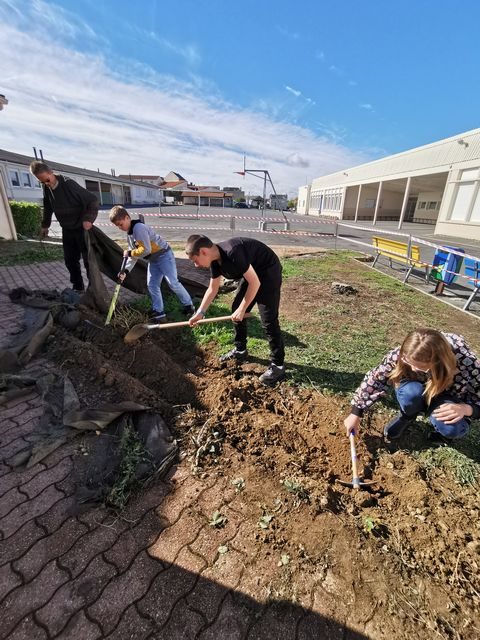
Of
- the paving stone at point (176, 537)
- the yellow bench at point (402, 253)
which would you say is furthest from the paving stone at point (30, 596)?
the yellow bench at point (402, 253)

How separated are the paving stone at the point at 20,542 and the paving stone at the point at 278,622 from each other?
1161mm

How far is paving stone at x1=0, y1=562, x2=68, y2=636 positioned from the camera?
1.36 m

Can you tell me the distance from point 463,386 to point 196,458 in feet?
6.03

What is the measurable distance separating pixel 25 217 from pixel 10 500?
510 inches

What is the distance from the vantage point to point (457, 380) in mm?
2150

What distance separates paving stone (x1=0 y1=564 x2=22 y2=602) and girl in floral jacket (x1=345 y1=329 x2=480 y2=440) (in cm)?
200

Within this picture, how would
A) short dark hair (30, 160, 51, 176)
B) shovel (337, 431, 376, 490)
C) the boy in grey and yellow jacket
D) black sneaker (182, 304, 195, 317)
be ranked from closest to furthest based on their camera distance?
shovel (337, 431, 376, 490) → the boy in grey and yellow jacket → short dark hair (30, 160, 51, 176) → black sneaker (182, 304, 195, 317)

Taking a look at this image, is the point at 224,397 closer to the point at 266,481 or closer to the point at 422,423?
the point at 266,481

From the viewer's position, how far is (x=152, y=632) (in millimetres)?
1327

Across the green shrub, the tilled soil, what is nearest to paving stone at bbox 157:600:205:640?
the tilled soil

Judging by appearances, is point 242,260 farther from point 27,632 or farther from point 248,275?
point 27,632

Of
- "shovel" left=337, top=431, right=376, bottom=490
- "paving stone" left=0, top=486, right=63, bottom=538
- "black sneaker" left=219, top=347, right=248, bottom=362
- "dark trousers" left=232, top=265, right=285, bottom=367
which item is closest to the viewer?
"paving stone" left=0, top=486, right=63, bottom=538

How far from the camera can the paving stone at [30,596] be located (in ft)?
4.45

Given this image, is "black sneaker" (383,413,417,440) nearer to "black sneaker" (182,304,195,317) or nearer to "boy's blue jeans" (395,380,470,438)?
"boy's blue jeans" (395,380,470,438)
